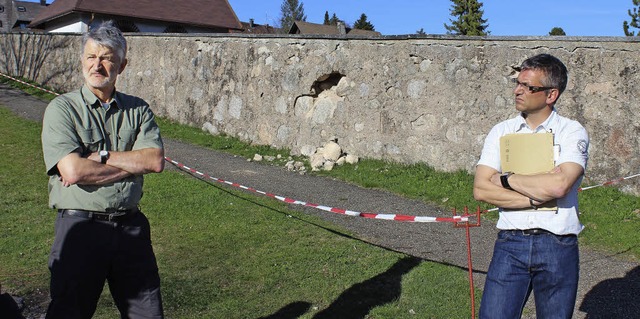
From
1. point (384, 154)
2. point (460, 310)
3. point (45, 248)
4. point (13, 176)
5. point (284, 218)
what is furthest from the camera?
point (384, 154)

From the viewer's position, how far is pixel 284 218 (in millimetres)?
7238

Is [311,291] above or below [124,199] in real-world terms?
below

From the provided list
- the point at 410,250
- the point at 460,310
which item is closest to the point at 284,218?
the point at 410,250

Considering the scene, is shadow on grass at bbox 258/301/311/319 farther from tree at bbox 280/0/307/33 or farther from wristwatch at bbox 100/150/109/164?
tree at bbox 280/0/307/33

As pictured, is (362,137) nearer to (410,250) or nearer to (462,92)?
(462,92)

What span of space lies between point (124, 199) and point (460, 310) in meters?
2.74

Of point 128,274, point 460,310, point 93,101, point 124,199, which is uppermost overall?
point 93,101

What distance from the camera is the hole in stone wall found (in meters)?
11.2

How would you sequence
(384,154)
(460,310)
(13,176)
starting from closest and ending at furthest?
(460,310) → (13,176) → (384,154)

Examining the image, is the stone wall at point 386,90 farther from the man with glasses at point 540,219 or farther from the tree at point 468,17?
the tree at point 468,17

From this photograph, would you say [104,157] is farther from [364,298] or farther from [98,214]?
[364,298]

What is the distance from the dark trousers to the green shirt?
10cm

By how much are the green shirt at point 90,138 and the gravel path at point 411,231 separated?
3.14 m

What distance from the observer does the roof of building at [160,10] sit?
26.5 metres
